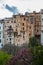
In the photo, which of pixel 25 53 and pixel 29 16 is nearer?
pixel 25 53

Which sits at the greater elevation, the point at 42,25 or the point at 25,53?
the point at 42,25

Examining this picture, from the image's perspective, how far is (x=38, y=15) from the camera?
46.4 meters

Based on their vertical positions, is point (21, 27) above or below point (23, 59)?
above

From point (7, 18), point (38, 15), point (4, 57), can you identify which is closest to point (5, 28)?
point (7, 18)

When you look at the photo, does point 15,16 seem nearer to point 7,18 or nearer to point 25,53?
point 7,18

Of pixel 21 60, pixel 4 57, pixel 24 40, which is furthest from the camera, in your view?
pixel 24 40

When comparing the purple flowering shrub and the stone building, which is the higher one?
the stone building

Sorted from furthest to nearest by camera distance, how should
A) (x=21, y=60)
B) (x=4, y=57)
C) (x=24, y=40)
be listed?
(x=24, y=40), (x=4, y=57), (x=21, y=60)

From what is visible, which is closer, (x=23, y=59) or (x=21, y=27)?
(x=23, y=59)

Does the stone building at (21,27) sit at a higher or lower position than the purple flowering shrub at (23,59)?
higher

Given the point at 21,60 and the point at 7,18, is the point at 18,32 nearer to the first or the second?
the point at 7,18

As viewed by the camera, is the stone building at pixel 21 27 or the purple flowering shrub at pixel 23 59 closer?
the purple flowering shrub at pixel 23 59

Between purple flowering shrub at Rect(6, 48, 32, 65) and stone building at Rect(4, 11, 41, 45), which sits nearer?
purple flowering shrub at Rect(6, 48, 32, 65)

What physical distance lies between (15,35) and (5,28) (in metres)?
1.90
